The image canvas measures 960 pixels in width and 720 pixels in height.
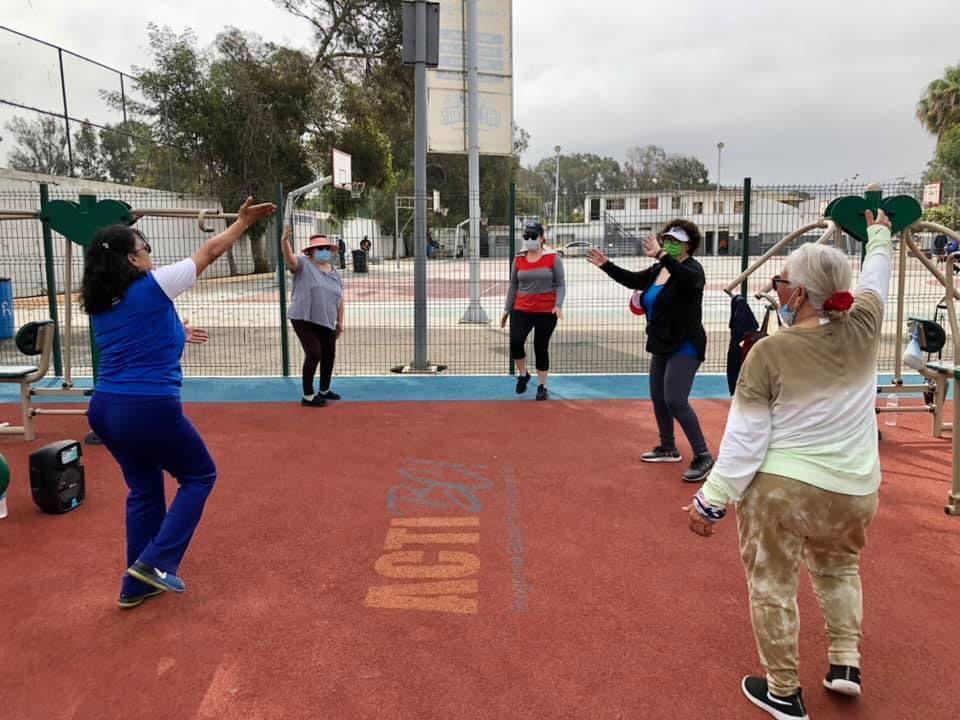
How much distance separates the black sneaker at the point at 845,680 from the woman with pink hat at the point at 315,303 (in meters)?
5.82

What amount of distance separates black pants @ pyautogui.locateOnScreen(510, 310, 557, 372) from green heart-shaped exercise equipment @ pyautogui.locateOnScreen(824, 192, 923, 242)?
305cm

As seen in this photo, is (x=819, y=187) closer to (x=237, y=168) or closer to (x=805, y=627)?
(x=805, y=627)

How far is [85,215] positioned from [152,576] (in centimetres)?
399

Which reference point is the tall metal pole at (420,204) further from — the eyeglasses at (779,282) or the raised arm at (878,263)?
the eyeglasses at (779,282)

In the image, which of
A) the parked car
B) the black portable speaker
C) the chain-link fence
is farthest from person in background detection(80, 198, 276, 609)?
the parked car

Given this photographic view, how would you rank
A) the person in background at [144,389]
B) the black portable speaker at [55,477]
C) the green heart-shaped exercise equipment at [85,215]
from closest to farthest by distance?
the person in background at [144,389], the black portable speaker at [55,477], the green heart-shaped exercise equipment at [85,215]

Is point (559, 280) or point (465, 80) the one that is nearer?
point (559, 280)

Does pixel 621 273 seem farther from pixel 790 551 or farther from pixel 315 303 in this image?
pixel 790 551

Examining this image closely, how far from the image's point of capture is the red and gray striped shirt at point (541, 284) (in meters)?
7.63

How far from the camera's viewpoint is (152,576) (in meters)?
3.46

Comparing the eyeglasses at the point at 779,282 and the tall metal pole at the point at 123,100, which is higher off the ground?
the tall metal pole at the point at 123,100

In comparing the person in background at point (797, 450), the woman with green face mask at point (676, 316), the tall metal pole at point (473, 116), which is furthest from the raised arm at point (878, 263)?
the tall metal pole at point (473, 116)

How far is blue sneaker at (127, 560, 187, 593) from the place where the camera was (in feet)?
11.3

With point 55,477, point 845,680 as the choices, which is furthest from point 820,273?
point 55,477
